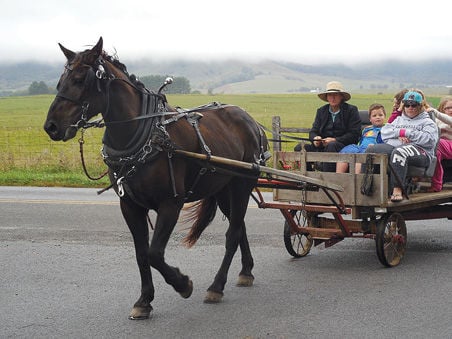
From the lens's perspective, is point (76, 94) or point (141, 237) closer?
point (76, 94)

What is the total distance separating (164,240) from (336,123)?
3455mm

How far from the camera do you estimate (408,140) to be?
27.0ft

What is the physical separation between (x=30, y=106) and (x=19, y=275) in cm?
7426

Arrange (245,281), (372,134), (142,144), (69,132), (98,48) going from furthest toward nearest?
(372,134) → (245,281) → (142,144) → (98,48) → (69,132)

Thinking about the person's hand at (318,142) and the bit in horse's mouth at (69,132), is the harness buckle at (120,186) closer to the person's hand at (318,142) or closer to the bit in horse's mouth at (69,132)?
the bit in horse's mouth at (69,132)

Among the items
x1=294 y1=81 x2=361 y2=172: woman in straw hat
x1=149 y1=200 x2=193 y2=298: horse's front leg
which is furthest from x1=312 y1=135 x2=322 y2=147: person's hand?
x1=149 y1=200 x2=193 y2=298: horse's front leg

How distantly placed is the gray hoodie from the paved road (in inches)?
51.5

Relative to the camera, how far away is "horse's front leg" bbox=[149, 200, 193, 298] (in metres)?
6.10

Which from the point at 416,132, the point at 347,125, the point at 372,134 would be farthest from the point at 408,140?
the point at 347,125

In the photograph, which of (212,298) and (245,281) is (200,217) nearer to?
(245,281)

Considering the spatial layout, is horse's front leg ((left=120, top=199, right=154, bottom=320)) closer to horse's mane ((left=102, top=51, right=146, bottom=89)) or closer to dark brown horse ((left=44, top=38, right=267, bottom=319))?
dark brown horse ((left=44, top=38, right=267, bottom=319))

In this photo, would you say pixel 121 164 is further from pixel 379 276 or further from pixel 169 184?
pixel 379 276

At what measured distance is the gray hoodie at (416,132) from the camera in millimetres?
8195

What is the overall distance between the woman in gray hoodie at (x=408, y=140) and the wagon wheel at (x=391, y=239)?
1.00 ft
